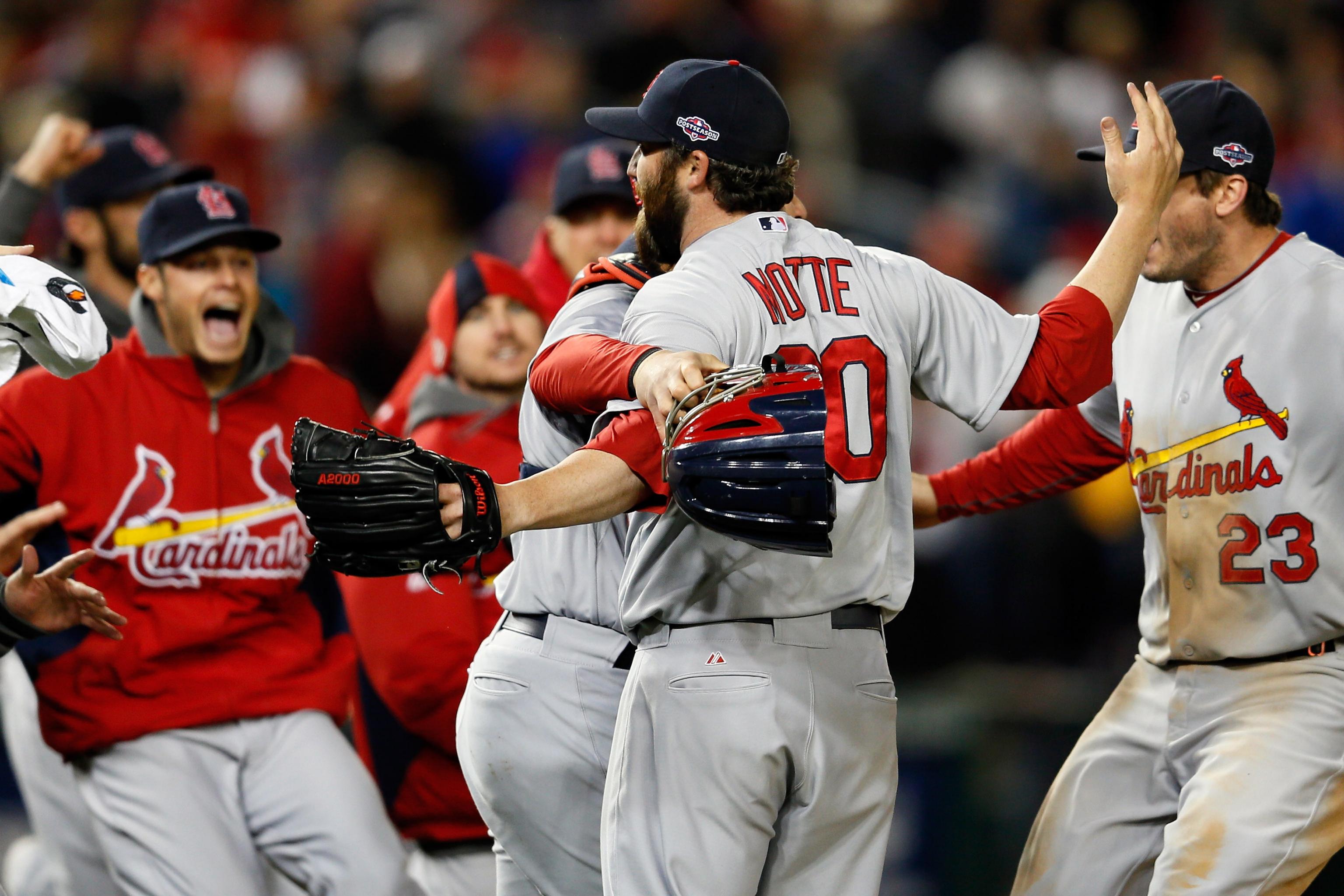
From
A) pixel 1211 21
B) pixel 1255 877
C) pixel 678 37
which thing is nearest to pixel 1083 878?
pixel 1255 877

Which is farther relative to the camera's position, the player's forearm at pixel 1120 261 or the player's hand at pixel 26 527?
the player's hand at pixel 26 527

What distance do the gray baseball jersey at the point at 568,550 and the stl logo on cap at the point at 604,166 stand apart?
178cm

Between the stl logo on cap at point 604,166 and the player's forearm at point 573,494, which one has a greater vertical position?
the stl logo on cap at point 604,166

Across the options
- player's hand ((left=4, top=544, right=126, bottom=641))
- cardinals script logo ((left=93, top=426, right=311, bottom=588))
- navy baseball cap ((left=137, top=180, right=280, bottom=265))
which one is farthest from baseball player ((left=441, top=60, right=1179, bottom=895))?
navy baseball cap ((left=137, top=180, right=280, bottom=265))

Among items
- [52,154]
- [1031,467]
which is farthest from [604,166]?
[52,154]

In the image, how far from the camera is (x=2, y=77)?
10031mm

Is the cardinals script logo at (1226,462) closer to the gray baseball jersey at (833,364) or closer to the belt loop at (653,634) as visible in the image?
the gray baseball jersey at (833,364)

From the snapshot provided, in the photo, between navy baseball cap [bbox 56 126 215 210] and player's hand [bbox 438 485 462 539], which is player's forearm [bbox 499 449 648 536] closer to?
player's hand [bbox 438 485 462 539]

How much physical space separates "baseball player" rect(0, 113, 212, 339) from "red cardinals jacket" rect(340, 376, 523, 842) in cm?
148

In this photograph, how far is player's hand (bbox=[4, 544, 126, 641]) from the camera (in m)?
3.51

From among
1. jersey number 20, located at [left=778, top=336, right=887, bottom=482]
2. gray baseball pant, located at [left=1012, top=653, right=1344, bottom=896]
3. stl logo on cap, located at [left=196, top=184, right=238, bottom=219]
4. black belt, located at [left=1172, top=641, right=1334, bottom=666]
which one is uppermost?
stl logo on cap, located at [left=196, top=184, right=238, bottom=219]

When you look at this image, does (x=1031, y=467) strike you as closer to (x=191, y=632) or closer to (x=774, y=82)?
(x=191, y=632)

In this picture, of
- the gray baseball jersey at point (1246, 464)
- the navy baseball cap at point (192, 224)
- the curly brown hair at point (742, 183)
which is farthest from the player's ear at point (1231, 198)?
the navy baseball cap at point (192, 224)

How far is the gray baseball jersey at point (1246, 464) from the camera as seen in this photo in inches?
138
